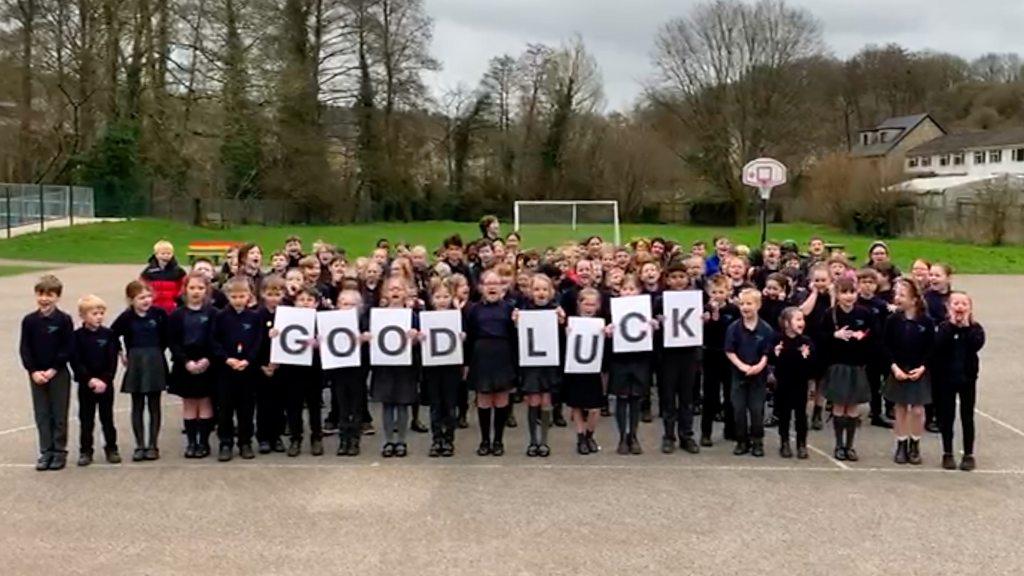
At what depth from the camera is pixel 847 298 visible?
838cm

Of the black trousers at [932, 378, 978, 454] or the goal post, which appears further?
the goal post

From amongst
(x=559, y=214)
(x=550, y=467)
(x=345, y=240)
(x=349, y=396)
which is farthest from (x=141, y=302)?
(x=345, y=240)

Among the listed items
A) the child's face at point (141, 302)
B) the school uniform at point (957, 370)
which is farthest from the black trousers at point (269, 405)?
the school uniform at point (957, 370)

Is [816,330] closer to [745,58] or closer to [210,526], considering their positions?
[210,526]

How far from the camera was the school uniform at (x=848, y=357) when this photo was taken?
8.26 meters

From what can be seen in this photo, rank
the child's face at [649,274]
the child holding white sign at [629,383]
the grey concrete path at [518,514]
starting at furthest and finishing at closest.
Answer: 1. the child's face at [649,274]
2. the child holding white sign at [629,383]
3. the grey concrete path at [518,514]

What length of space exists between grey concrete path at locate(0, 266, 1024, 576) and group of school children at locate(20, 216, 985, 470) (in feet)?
0.98

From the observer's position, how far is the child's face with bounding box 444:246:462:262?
11555mm

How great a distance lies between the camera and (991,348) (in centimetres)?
1498

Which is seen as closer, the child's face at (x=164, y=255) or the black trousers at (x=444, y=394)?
the black trousers at (x=444, y=394)

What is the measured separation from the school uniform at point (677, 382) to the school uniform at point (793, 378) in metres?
0.77

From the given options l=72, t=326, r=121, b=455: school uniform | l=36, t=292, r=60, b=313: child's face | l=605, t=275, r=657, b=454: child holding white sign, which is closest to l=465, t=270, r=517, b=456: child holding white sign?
l=605, t=275, r=657, b=454: child holding white sign

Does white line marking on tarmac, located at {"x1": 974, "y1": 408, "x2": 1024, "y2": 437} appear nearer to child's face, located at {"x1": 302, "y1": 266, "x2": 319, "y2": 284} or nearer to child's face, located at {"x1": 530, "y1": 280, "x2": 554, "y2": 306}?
child's face, located at {"x1": 530, "y1": 280, "x2": 554, "y2": 306}

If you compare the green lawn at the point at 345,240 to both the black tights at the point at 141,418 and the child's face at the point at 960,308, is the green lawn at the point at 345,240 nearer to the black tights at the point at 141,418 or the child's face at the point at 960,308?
the black tights at the point at 141,418
